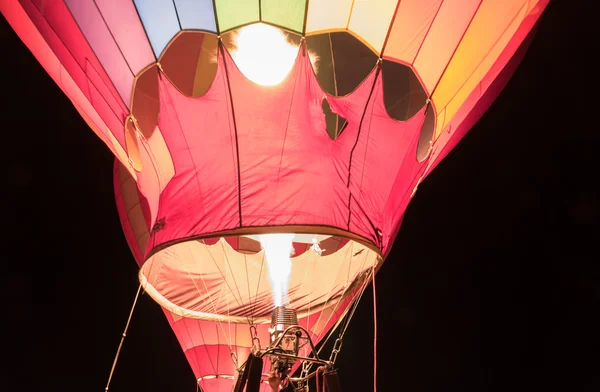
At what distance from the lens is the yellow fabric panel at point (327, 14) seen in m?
1.47

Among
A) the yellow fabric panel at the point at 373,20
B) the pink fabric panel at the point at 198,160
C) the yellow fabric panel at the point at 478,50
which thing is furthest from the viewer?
the yellow fabric panel at the point at 478,50

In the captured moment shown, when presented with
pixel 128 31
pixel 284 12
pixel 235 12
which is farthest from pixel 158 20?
pixel 284 12

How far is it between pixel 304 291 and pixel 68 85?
1.12 meters

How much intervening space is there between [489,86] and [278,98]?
2.42 feet

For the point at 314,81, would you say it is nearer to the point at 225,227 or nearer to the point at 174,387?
the point at 225,227

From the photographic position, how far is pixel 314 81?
1494mm

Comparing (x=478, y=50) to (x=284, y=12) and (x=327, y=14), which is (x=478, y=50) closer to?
(x=327, y=14)

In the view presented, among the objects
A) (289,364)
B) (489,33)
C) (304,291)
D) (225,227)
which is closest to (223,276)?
(304,291)

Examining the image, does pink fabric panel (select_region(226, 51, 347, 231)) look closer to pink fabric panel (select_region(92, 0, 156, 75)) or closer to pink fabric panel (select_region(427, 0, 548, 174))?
pink fabric panel (select_region(92, 0, 156, 75))

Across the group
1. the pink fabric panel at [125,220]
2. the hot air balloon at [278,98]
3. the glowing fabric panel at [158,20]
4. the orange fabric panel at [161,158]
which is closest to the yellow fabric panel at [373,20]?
the hot air balloon at [278,98]

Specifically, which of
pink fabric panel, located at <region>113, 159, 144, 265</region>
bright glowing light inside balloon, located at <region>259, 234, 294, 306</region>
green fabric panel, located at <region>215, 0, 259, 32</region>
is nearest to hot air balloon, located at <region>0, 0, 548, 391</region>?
green fabric panel, located at <region>215, 0, 259, 32</region>

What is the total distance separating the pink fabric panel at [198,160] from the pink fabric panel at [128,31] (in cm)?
12

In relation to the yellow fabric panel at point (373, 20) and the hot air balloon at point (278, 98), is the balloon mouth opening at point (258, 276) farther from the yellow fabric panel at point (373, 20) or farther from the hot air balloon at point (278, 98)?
the yellow fabric panel at point (373, 20)

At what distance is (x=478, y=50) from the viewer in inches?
67.1
